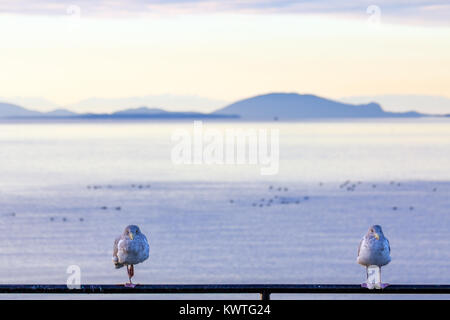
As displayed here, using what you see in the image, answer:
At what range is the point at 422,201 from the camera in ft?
346

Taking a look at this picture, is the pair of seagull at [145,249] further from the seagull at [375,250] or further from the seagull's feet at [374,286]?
the seagull's feet at [374,286]

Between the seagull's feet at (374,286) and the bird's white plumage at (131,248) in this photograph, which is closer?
the seagull's feet at (374,286)

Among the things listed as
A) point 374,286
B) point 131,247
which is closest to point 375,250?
point 374,286

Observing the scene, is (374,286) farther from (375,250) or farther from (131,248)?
(131,248)

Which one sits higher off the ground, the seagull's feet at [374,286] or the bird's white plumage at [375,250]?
the bird's white plumage at [375,250]
